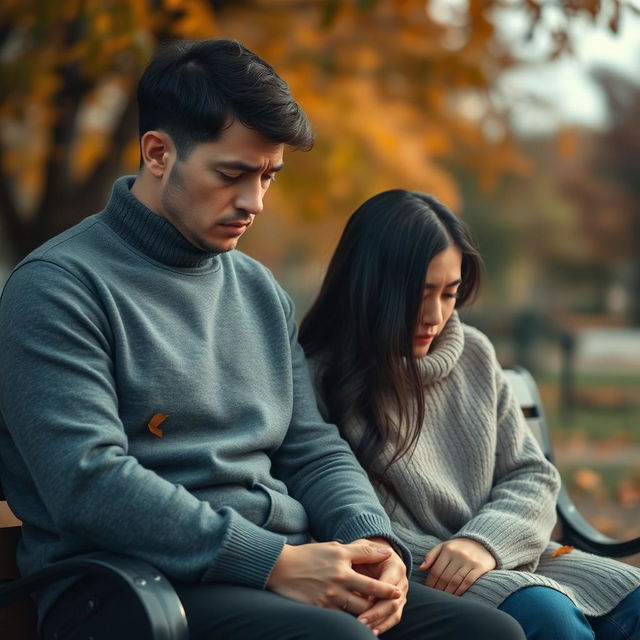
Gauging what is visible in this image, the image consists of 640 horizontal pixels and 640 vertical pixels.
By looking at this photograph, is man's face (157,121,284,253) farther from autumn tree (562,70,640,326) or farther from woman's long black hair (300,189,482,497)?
autumn tree (562,70,640,326)

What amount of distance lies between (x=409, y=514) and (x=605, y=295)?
28707mm

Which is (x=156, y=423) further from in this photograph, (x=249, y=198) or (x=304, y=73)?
(x=304, y=73)

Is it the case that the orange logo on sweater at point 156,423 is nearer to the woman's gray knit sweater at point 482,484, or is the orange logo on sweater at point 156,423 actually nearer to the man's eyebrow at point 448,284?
the woman's gray knit sweater at point 482,484

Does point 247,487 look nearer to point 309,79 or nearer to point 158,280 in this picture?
point 158,280

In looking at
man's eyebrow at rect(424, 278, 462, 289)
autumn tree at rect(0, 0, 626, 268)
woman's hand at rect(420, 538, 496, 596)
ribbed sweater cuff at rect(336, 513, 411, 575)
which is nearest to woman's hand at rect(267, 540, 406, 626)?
ribbed sweater cuff at rect(336, 513, 411, 575)

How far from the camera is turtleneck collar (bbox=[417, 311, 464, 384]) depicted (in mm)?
3365

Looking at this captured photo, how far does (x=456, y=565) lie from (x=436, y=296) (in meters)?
0.77

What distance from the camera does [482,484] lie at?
3.37 m

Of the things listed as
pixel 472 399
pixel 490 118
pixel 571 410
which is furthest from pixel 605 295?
pixel 472 399

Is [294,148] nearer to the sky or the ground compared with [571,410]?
nearer to the sky

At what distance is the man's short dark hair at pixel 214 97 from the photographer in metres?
2.75

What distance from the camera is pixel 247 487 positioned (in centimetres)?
289

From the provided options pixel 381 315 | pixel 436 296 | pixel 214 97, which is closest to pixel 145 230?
pixel 214 97

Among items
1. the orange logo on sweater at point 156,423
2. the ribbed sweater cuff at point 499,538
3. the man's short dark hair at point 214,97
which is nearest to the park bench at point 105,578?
the orange logo on sweater at point 156,423
